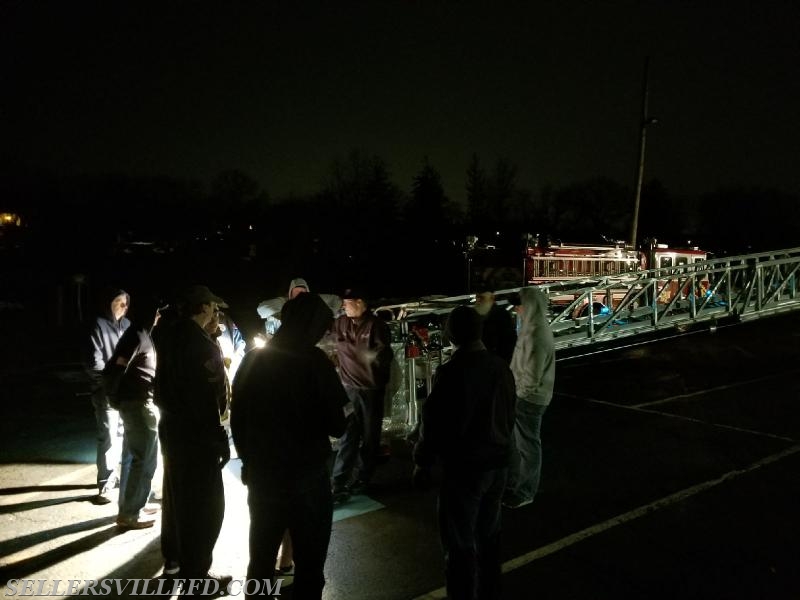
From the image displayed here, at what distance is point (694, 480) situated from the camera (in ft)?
19.0

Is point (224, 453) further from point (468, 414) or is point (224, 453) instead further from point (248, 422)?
point (468, 414)

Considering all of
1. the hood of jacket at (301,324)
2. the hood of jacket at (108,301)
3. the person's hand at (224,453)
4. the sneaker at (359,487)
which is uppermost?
the hood of jacket at (108,301)

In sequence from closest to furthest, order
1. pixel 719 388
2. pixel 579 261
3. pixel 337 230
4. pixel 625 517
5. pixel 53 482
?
pixel 625 517
pixel 53 482
pixel 719 388
pixel 579 261
pixel 337 230

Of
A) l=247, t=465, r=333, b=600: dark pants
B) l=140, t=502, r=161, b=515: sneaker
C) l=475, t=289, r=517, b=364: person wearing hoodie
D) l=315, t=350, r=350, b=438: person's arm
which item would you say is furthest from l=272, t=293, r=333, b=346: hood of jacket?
l=140, t=502, r=161, b=515: sneaker

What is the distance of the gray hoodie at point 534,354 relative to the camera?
16.9ft

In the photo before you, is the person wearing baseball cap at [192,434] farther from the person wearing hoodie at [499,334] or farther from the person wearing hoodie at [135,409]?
the person wearing hoodie at [499,334]

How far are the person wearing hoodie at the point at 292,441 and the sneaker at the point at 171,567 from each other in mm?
1248

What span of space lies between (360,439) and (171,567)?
6.57 feet

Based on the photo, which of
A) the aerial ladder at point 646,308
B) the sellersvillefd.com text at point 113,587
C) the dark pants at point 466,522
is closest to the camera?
the dark pants at point 466,522

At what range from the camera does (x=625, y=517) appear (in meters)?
5.02

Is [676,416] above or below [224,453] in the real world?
below

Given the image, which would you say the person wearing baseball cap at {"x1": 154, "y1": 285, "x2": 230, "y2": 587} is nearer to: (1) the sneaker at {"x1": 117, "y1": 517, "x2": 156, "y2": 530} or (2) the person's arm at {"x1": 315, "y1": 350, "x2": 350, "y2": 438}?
(2) the person's arm at {"x1": 315, "y1": 350, "x2": 350, "y2": 438}

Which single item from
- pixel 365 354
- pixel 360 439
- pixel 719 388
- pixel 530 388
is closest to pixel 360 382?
pixel 365 354

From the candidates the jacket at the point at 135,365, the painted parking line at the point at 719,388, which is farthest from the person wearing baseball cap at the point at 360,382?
the painted parking line at the point at 719,388
